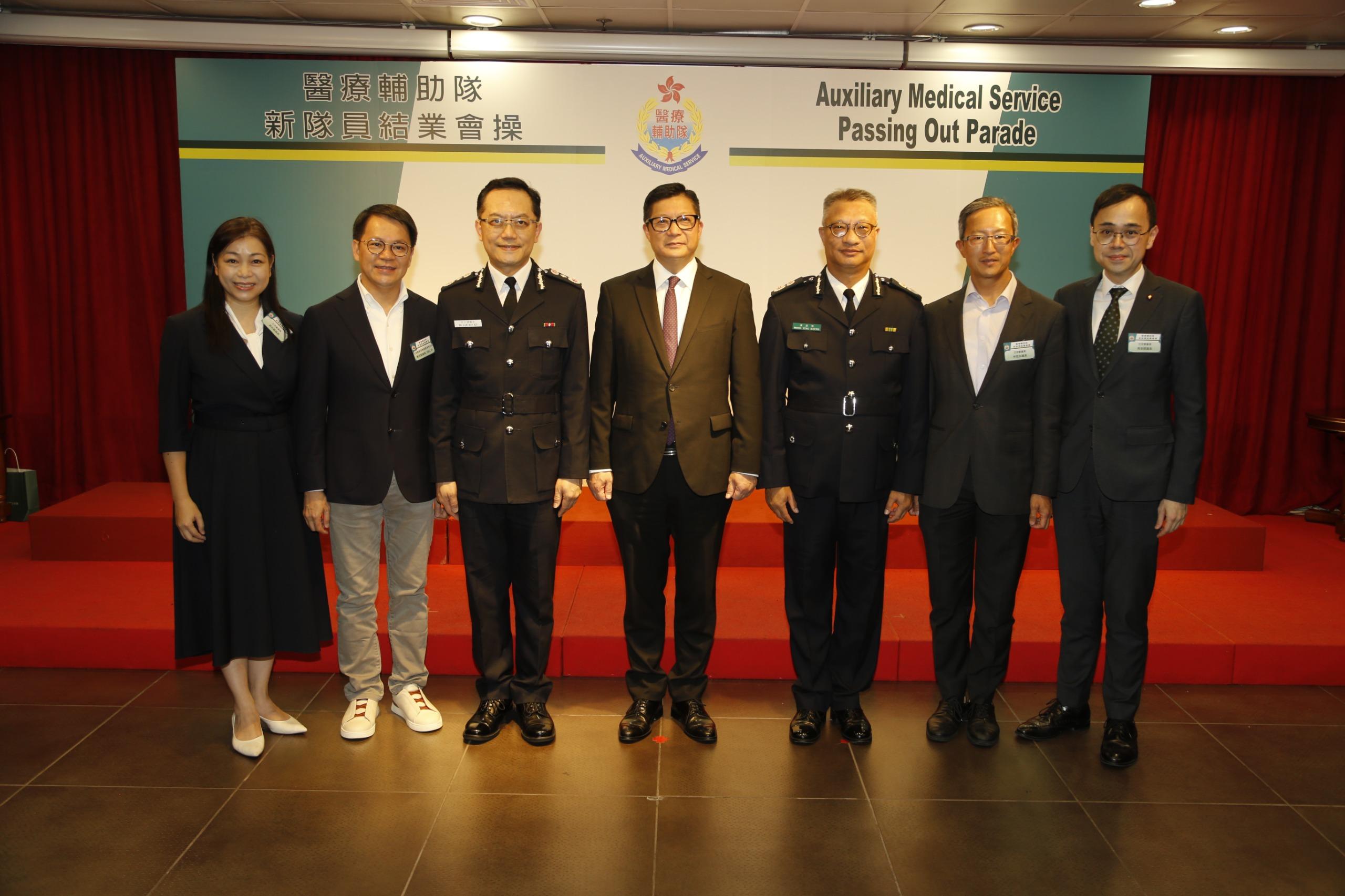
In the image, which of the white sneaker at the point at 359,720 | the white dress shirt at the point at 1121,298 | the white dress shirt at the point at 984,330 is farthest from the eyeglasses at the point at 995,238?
the white sneaker at the point at 359,720

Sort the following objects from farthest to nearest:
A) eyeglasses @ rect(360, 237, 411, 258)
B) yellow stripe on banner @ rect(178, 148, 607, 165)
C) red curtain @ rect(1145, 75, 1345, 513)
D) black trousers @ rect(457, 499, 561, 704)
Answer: red curtain @ rect(1145, 75, 1345, 513) < yellow stripe on banner @ rect(178, 148, 607, 165) < black trousers @ rect(457, 499, 561, 704) < eyeglasses @ rect(360, 237, 411, 258)

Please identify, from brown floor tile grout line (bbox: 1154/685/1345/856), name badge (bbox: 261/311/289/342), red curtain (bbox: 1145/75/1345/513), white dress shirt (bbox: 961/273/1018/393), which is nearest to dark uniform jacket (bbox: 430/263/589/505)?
name badge (bbox: 261/311/289/342)

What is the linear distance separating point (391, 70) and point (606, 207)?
137 cm

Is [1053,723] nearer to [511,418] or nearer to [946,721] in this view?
[946,721]

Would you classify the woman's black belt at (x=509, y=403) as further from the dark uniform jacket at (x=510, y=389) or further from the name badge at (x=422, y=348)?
the name badge at (x=422, y=348)

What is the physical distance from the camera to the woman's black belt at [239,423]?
288 cm

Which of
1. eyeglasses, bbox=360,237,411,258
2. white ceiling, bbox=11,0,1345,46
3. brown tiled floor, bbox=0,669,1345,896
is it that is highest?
white ceiling, bbox=11,0,1345,46

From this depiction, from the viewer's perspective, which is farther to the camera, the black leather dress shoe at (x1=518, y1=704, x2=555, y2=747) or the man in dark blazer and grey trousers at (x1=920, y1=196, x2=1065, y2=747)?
the black leather dress shoe at (x1=518, y1=704, x2=555, y2=747)

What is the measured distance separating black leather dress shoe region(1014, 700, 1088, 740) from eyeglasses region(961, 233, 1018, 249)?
1564mm

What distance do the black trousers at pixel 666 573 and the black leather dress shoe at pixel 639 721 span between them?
0.03m

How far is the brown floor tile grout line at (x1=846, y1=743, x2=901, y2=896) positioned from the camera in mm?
2434

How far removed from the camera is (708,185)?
208 inches

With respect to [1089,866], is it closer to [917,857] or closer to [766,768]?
[917,857]

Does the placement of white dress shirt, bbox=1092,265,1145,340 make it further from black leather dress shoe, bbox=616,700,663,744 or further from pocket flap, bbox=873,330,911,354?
black leather dress shoe, bbox=616,700,663,744
